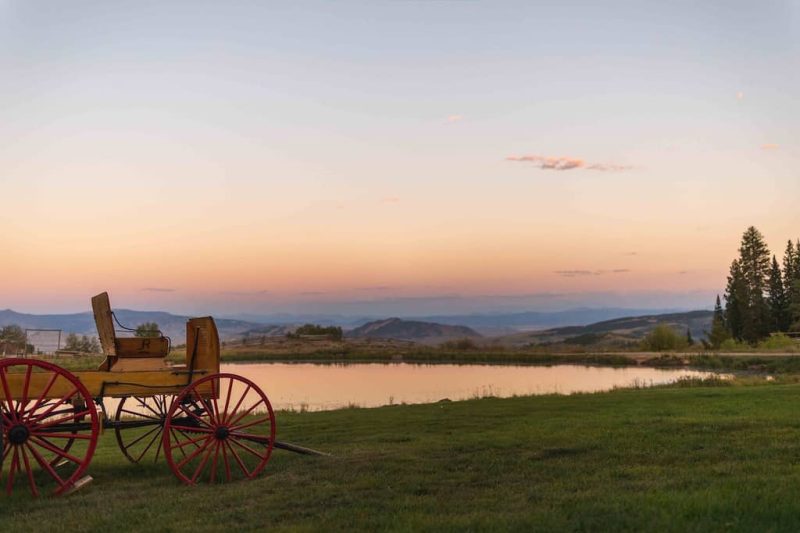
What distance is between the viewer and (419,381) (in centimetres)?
3372

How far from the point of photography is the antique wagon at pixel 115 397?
811cm

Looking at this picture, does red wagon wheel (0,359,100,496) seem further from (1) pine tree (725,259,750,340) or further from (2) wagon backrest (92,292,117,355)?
(1) pine tree (725,259,750,340)

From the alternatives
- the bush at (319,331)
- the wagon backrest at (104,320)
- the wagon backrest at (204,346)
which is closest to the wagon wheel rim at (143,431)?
the wagon backrest at (204,346)

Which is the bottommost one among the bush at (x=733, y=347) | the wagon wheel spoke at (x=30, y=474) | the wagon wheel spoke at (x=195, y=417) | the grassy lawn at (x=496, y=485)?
the bush at (x=733, y=347)

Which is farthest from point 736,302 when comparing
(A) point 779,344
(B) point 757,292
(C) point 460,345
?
(C) point 460,345

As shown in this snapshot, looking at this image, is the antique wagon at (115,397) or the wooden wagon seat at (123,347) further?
the wooden wagon seat at (123,347)

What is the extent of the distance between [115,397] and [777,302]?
7218cm

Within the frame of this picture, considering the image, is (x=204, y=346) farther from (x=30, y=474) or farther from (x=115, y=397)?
(x=30, y=474)

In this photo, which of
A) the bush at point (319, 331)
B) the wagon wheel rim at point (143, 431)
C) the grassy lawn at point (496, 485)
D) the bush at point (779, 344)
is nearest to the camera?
the grassy lawn at point (496, 485)

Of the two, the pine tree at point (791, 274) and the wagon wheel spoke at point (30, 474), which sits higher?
the pine tree at point (791, 274)

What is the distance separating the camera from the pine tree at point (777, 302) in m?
66.9

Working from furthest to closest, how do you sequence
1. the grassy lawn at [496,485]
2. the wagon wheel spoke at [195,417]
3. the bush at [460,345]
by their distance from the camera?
the bush at [460,345] → the wagon wheel spoke at [195,417] → the grassy lawn at [496,485]

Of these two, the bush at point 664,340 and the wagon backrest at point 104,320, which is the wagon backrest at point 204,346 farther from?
the bush at point 664,340

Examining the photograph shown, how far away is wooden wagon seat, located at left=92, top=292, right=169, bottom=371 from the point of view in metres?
9.52
